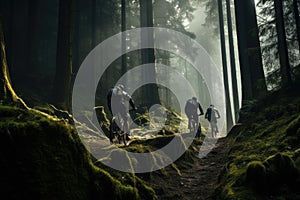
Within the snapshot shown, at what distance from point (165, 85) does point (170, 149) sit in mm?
25747

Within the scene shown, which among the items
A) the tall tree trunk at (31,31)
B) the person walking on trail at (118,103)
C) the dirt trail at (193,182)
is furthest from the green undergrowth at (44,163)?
the tall tree trunk at (31,31)

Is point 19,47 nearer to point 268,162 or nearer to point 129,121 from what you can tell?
point 129,121

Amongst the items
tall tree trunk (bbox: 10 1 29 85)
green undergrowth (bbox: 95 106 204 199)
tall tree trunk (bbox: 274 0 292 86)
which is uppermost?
tall tree trunk (bbox: 10 1 29 85)

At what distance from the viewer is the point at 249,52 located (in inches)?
487

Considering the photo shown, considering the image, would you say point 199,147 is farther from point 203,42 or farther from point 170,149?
point 203,42

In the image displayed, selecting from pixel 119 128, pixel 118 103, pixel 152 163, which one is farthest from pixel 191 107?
pixel 152 163

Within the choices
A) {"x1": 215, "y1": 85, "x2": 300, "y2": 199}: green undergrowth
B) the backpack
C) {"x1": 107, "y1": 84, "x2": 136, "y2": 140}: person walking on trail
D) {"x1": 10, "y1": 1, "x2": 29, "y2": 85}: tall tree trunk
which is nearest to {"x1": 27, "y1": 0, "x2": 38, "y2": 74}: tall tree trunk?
{"x1": 10, "y1": 1, "x2": 29, "y2": 85}: tall tree trunk

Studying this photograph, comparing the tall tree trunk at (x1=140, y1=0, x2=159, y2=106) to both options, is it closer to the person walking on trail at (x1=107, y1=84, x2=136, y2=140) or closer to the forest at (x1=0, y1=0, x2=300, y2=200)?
the forest at (x1=0, y1=0, x2=300, y2=200)

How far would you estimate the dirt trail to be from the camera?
6016 mm

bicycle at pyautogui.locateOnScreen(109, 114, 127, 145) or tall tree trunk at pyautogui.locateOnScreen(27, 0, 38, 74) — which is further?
tall tree trunk at pyautogui.locateOnScreen(27, 0, 38, 74)

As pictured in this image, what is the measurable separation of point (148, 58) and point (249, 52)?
9241 millimetres

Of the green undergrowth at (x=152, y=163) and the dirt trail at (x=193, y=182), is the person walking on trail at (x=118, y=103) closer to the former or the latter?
the green undergrowth at (x=152, y=163)

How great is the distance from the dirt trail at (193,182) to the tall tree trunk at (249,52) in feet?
17.3

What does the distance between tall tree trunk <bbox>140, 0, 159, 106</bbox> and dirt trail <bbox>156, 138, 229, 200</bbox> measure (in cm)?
1162
